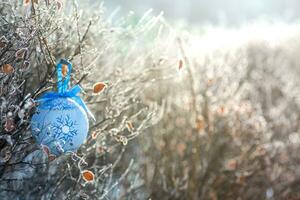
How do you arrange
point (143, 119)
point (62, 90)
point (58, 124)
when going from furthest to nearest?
point (143, 119) → point (62, 90) → point (58, 124)

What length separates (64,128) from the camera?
2971 millimetres

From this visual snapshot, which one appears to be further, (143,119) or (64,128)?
(143,119)

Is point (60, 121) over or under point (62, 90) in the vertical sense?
under

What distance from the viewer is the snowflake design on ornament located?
296 centimetres

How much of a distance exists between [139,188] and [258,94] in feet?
10.9

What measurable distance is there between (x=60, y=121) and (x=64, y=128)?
0.12ft

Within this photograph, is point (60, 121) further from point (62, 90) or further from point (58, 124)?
point (62, 90)

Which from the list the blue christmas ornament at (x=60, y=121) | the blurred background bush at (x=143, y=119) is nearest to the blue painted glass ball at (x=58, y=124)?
the blue christmas ornament at (x=60, y=121)

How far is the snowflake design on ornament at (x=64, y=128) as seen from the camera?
9.70 feet

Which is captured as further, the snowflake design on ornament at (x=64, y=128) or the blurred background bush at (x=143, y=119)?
the blurred background bush at (x=143, y=119)

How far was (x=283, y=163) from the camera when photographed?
5.85m

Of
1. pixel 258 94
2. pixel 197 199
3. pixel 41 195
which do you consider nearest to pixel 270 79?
pixel 258 94

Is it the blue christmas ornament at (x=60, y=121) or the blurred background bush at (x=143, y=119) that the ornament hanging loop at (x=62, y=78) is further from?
the blurred background bush at (x=143, y=119)

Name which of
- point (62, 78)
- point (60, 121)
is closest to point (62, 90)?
point (62, 78)
